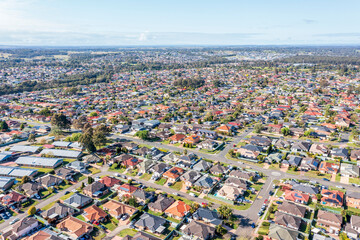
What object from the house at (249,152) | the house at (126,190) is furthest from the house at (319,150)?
the house at (126,190)

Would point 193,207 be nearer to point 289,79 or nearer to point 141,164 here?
point 141,164

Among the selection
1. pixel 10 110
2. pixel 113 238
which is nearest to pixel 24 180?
pixel 113 238

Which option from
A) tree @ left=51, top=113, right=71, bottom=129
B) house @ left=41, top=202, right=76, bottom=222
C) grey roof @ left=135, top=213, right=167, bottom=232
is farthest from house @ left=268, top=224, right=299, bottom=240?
tree @ left=51, top=113, right=71, bottom=129

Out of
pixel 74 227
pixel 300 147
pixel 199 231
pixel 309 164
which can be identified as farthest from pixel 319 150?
pixel 74 227

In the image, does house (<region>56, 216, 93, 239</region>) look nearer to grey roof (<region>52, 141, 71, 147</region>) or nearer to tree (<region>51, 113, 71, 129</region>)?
grey roof (<region>52, 141, 71, 147</region>)

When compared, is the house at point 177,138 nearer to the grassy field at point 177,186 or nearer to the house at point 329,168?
the grassy field at point 177,186
